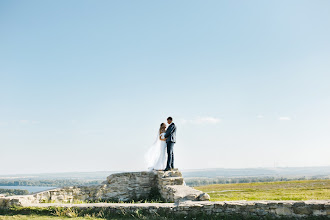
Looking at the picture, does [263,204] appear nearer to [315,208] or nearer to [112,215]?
[315,208]

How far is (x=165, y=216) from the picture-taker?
9.59 meters

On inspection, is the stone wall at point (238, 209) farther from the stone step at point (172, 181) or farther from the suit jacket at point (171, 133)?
the suit jacket at point (171, 133)

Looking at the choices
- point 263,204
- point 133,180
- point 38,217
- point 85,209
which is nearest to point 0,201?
point 38,217

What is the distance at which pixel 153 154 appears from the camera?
51.9 ft

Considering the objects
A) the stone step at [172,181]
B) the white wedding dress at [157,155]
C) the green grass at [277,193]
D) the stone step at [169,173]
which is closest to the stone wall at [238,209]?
the green grass at [277,193]

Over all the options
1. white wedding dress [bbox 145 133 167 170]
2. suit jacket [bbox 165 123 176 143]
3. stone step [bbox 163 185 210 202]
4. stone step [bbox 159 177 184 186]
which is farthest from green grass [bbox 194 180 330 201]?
suit jacket [bbox 165 123 176 143]

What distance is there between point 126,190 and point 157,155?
2714mm

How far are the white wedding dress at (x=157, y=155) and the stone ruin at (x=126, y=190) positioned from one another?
0.47 m

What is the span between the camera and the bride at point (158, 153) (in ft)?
51.1

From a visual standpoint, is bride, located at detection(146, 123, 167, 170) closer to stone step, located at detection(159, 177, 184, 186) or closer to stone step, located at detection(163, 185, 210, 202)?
stone step, located at detection(159, 177, 184, 186)

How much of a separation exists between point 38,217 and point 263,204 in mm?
8323

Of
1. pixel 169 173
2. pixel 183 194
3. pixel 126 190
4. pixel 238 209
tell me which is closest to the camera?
pixel 238 209

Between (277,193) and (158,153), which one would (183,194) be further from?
(277,193)

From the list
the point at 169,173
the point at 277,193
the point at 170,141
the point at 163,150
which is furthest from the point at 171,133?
the point at 277,193
